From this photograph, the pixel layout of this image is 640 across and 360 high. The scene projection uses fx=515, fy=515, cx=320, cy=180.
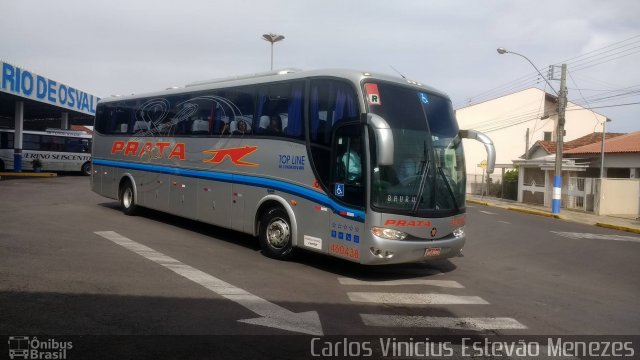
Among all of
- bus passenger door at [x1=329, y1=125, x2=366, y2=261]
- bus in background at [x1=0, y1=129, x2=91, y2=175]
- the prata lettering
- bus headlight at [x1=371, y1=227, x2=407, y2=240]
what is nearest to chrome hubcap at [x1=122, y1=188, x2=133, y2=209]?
the prata lettering

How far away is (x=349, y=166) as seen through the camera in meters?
7.83

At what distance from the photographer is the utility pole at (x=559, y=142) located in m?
23.3

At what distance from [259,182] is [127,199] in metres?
6.05

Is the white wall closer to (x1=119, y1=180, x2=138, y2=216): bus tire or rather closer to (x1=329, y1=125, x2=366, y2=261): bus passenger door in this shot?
(x1=329, y1=125, x2=366, y2=261): bus passenger door

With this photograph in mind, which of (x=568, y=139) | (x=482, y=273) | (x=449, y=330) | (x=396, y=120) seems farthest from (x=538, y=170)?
(x=449, y=330)

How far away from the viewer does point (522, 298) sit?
7453mm

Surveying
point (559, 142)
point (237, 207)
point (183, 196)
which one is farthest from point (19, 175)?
point (559, 142)

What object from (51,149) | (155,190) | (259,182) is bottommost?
(155,190)

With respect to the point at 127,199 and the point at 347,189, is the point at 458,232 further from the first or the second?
the point at 127,199

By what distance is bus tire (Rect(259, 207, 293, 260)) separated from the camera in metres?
9.00

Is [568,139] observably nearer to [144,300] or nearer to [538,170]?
[538,170]

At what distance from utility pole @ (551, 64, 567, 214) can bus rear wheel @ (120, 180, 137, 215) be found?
1827cm

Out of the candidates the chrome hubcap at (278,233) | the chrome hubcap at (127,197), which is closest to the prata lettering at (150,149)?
the chrome hubcap at (127,197)

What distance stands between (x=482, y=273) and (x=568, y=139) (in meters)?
40.8
